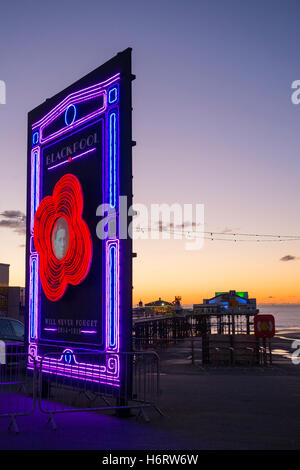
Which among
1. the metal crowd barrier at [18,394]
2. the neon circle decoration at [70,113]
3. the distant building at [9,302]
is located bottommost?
the metal crowd barrier at [18,394]

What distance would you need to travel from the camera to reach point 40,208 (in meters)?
13.2

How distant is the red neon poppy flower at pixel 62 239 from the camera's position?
11492 millimetres

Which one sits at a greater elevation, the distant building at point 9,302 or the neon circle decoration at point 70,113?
the neon circle decoration at point 70,113

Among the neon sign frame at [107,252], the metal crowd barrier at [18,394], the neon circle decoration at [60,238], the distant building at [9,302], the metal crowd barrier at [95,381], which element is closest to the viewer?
the metal crowd barrier at [18,394]

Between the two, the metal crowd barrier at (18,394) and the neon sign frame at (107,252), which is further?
the neon sign frame at (107,252)

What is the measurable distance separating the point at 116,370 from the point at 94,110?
5165mm

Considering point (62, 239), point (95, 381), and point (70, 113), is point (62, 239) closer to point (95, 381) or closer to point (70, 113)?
point (70, 113)

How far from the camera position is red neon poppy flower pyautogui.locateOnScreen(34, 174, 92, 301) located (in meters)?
11.5

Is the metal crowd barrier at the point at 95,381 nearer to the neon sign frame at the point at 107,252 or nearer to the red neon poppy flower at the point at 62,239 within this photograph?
the neon sign frame at the point at 107,252

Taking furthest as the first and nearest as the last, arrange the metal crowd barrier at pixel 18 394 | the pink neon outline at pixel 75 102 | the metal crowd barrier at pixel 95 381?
Answer: 1. the pink neon outline at pixel 75 102
2. the metal crowd barrier at pixel 95 381
3. the metal crowd barrier at pixel 18 394

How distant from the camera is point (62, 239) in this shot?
40.0 ft

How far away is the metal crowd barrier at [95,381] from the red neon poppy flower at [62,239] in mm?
1558

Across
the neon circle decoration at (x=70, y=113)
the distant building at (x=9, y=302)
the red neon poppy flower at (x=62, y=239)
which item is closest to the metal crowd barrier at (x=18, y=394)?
the red neon poppy flower at (x=62, y=239)

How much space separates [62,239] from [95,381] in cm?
315
